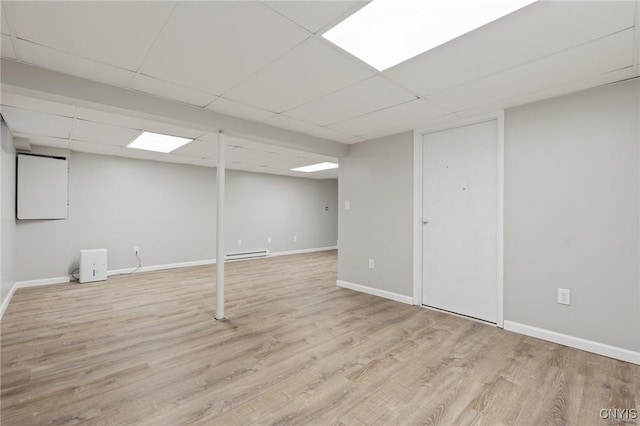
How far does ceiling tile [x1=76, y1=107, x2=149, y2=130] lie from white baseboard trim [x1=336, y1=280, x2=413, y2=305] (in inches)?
142

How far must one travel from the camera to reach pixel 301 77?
2352 millimetres

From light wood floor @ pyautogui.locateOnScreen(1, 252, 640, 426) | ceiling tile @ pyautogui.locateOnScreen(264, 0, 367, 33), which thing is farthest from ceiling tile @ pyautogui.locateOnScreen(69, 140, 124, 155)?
ceiling tile @ pyautogui.locateOnScreen(264, 0, 367, 33)

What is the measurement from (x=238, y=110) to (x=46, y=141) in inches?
137

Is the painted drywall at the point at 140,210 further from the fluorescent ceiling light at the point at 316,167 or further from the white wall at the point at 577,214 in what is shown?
the white wall at the point at 577,214

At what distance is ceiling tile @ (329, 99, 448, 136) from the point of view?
3012 mm

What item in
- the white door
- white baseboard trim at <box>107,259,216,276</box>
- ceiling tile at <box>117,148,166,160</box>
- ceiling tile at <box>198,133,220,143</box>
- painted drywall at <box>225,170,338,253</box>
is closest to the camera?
the white door

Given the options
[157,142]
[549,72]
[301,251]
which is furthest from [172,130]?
[301,251]

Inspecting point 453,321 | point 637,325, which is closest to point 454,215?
point 453,321

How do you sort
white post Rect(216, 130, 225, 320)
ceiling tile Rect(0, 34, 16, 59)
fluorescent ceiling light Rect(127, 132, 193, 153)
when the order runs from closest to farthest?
ceiling tile Rect(0, 34, 16, 59) → white post Rect(216, 130, 225, 320) → fluorescent ceiling light Rect(127, 132, 193, 153)

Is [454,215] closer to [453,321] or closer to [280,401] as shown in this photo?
[453,321]

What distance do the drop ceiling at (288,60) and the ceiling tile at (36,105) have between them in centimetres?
2

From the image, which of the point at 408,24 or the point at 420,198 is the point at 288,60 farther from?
the point at 420,198

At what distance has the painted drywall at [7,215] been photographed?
→ 3.37 metres

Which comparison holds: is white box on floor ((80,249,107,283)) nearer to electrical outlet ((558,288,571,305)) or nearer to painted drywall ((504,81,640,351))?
painted drywall ((504,81,640,351))
